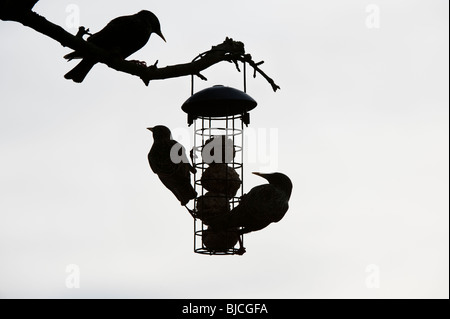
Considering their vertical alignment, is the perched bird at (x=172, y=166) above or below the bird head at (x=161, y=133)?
below

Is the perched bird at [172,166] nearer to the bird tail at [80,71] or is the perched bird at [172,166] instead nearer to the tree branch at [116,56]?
the bird tail at [80,71]

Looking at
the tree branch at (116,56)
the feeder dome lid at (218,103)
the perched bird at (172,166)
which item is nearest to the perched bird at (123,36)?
the feeder dome lid at (218,103)

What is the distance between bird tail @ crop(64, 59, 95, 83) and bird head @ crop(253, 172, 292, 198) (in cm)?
182

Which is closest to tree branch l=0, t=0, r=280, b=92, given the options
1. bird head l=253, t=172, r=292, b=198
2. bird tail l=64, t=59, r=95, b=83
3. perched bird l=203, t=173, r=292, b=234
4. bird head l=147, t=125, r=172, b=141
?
perched bird l=203, t=173, r=292, b=234

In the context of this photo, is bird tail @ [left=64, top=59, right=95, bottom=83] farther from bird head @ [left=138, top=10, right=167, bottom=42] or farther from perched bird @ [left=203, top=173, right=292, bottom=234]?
perched bird @ [left=203, top=173, right=292, bottom=234]

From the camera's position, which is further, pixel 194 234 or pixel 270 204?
A: pixel 194 234

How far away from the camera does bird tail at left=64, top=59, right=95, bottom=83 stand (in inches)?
223

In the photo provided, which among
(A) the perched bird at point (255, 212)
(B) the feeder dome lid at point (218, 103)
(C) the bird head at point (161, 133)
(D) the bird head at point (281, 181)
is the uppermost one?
(B) the feeder dome lid at point (218, 103)

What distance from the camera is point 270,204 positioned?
222 inches

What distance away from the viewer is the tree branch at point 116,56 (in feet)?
11.4

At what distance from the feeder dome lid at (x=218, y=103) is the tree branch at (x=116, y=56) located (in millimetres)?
379
